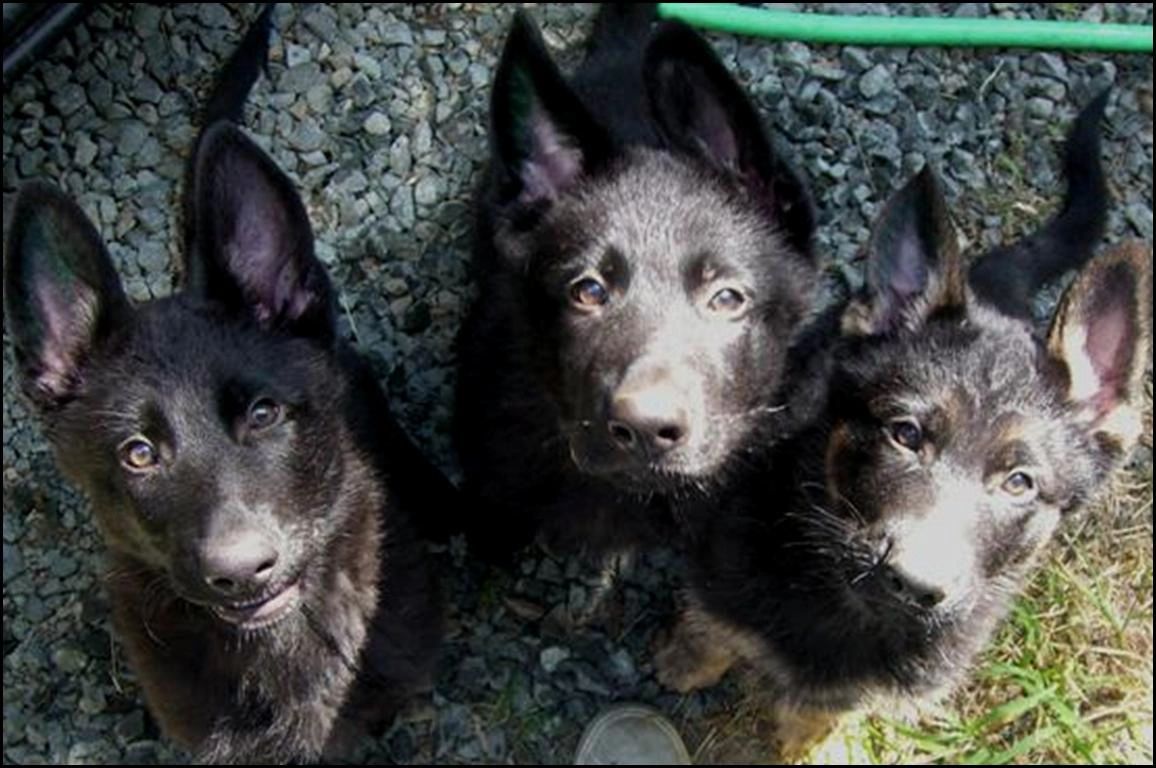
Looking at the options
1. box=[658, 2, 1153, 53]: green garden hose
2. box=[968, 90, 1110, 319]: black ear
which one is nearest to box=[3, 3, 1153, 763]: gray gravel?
box=[658, 2, 1153, 53]: green garden hose

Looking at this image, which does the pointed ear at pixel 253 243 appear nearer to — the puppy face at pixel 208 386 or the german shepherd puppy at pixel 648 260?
the puppy face at pixel 208 386

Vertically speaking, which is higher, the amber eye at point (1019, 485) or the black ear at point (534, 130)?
the black ear at point (534, 130)

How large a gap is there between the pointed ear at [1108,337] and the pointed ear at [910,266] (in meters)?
0.26

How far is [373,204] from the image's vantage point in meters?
4.47

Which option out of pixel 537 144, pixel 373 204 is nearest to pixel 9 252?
pixel 537 144

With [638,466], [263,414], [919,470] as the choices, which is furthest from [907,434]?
[263,414]

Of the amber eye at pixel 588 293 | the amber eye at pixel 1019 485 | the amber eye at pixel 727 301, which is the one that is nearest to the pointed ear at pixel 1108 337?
the amber eye at pixel 1019 485

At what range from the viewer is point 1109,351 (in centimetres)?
316

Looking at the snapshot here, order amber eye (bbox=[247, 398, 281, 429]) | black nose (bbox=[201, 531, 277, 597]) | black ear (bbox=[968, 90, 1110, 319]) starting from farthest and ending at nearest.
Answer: black ear (bbox=[968, 90, 1110, 319]) < amber eye (bbox=[247, 398, 281, 429]) < black nose (bbox=[201, 531, 277, 597])

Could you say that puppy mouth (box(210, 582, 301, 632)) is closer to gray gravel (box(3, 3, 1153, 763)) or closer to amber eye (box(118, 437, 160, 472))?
amber eye (box(118, 437, 160, 472))

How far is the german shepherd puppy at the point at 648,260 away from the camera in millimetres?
3014

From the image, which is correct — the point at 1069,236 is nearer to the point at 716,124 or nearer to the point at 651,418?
the point at 716,124

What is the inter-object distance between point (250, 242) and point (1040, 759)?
2851 millimetres

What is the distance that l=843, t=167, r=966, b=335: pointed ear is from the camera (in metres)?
3.14
